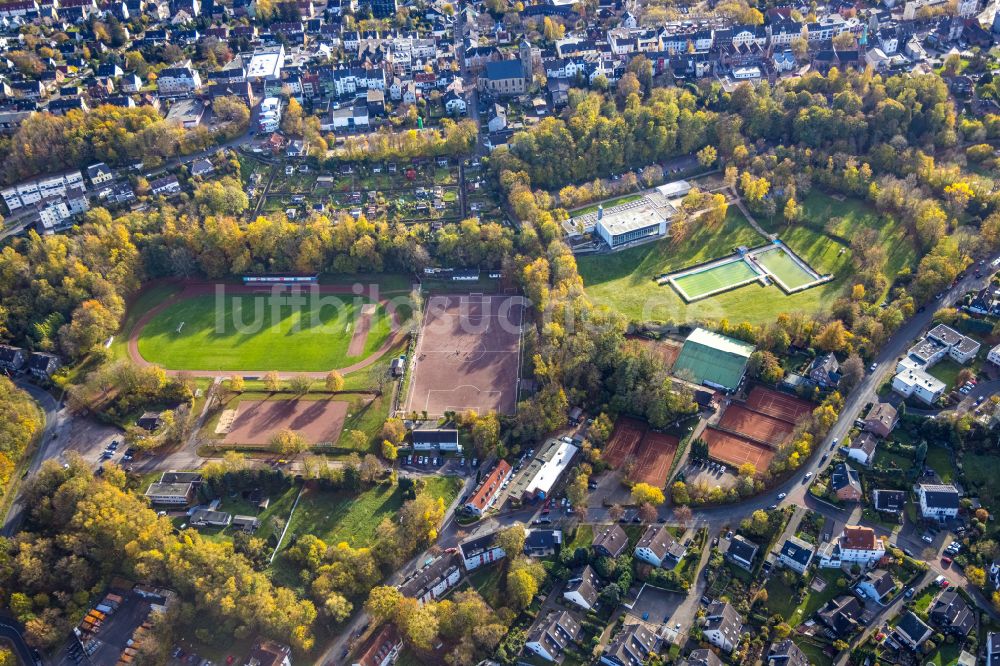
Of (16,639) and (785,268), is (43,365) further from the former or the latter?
(785,268)

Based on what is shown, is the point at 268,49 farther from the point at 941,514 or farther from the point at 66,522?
the point at 941,514

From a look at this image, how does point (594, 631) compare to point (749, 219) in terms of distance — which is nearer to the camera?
point (594, 631)

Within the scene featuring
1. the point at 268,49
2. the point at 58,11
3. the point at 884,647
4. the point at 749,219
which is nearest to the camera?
the point at 884,647

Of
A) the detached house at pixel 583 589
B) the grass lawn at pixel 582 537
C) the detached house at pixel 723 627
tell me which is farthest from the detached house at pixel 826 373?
the detached house at pixel 583 589

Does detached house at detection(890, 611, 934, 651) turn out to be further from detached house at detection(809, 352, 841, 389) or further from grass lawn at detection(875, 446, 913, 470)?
detached house at detection(809, 352, 841, 389)

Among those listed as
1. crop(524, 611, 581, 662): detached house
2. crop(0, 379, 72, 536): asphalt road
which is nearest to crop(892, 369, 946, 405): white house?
crop(524, 611, 581, 662): detached house

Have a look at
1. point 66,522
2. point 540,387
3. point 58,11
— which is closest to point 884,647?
point 540,387

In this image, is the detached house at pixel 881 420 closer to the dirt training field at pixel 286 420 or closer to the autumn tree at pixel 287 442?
the dirt training field at pixel 286 420
